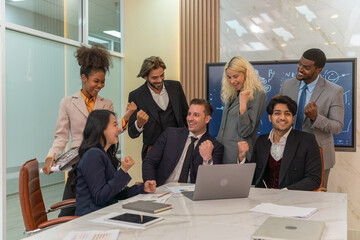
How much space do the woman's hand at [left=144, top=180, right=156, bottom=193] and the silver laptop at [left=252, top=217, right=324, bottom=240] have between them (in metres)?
0.84

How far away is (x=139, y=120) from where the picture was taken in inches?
136

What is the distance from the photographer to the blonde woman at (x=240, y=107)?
10.2 ft

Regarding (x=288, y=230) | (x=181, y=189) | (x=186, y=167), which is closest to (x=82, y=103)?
(x=186, y=167)

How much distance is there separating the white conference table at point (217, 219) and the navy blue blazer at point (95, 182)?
189 millimetres

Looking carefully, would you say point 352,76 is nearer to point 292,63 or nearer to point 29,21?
point 292,63

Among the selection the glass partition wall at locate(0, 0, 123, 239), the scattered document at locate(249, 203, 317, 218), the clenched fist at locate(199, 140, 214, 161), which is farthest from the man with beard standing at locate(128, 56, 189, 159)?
the scattered document at locate(249, 203, 317, 218)

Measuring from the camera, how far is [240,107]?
3.12 metres

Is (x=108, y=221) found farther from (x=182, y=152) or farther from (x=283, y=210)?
(x=182, y=152)

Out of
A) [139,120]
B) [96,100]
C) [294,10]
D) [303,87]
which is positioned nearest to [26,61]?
[96,100]

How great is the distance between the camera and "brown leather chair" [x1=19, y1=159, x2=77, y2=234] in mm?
2102

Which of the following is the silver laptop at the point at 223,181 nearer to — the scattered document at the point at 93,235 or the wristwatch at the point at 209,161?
the wristwatch at the point at 209,161

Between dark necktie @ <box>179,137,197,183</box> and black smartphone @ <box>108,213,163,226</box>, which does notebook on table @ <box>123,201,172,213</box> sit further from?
dark necktie @ <box>179,137,197,183</box>

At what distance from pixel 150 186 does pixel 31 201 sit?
672mm

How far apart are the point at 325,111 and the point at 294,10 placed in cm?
167
